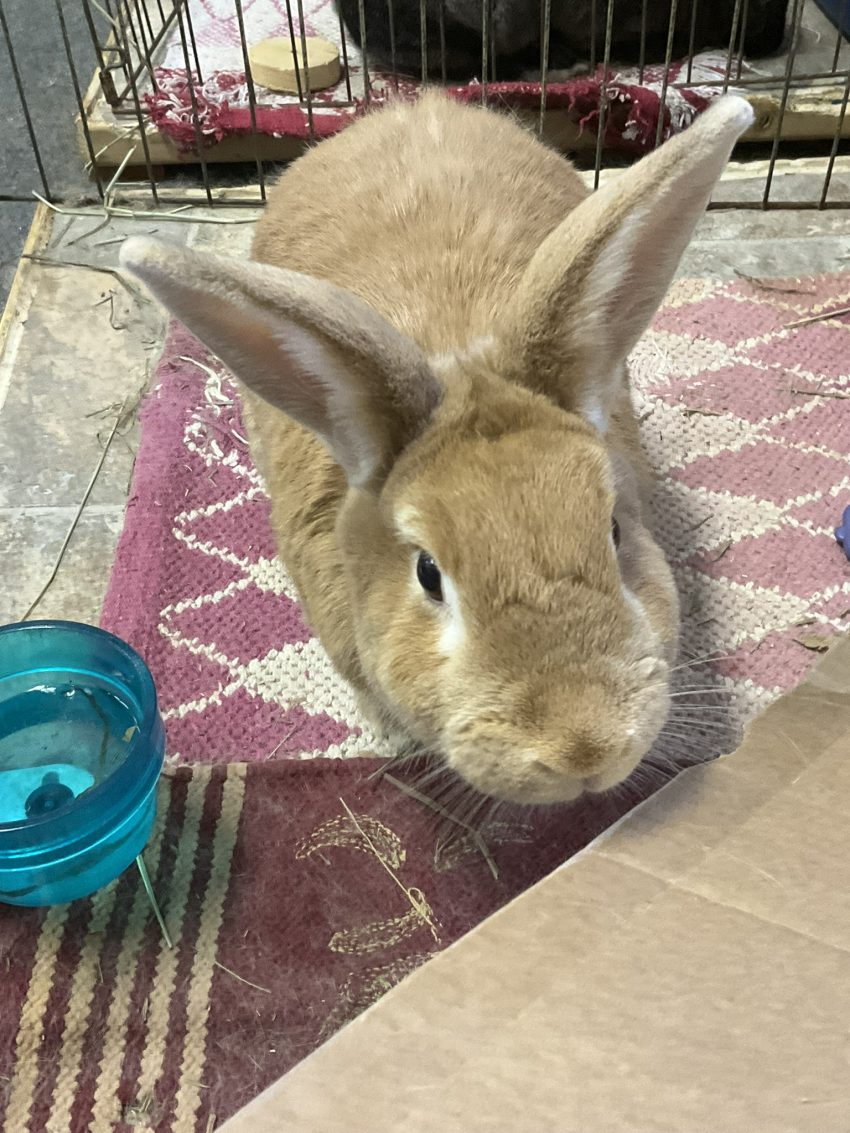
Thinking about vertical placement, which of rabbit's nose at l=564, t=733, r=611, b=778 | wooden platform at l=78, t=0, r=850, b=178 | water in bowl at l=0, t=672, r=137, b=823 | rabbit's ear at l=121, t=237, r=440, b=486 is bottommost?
water in bowl at l=0, t=672, r=137, b=823

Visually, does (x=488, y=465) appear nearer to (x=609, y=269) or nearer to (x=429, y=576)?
(x=429, y=576)

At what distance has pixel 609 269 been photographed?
1213 mm

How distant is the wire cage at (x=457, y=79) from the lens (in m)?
3.00

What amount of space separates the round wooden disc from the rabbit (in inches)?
7.6

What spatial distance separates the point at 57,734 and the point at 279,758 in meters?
0.35

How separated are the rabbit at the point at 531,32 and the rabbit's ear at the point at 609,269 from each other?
91.6 inches

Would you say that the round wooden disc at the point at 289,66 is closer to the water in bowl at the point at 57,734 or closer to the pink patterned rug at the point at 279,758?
the pink patterned rug at the point at 279,758

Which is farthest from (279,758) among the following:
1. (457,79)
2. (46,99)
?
(46,99)

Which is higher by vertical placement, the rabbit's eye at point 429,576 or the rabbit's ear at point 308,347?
the rabbit's ear at point 308,347

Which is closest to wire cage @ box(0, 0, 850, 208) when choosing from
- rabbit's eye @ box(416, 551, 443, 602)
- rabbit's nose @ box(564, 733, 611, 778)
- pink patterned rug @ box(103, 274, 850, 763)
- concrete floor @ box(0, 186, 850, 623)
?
concrete floor @ box(0, 186, 850, 623)

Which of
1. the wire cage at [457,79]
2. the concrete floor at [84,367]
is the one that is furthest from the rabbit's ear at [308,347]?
the wire cage at [457,79]

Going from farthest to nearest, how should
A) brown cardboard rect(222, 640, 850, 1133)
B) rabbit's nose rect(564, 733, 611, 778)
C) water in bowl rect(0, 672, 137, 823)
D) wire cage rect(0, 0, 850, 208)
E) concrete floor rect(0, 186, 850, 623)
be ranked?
wire cage rect(0, 0, 850, 208) → concrete floor rect(0, 186, 850, 623) → water in bowl rect(0, 672, 137, 823) → rabbit's nose rect(564, 733, 611, 778) → brown cardboard rect(222, 640, 850, 1133)

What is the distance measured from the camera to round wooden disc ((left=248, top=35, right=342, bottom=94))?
10.8 feet

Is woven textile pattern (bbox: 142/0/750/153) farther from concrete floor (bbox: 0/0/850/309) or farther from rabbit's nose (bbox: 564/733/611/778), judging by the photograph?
rabbit's nose (bbox: 564/733/611/778)
